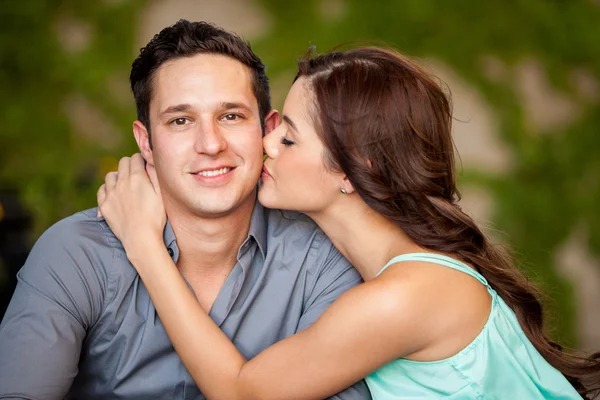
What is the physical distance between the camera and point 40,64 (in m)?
4.09

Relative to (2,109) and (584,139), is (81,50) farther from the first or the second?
(584,139)

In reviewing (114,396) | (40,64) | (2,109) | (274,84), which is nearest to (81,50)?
(40,64)

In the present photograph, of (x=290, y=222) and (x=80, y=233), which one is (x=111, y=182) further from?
(x=290, y=222)

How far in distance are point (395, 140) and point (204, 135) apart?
54cm

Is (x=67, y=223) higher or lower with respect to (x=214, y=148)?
lower

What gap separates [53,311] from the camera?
181 centimetres

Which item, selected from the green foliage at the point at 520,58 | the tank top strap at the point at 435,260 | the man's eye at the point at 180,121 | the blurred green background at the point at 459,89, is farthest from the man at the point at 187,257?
the green foliage at the point at 520,58

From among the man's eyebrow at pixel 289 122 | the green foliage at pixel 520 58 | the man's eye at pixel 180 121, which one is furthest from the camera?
the green foliage at pixel 520 58

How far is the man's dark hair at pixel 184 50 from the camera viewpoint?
213 centimetres

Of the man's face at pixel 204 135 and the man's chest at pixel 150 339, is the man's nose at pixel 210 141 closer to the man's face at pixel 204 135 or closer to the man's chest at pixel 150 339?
the man's face at pixel 204 135

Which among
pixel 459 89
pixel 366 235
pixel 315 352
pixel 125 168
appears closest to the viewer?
pixel 315 352

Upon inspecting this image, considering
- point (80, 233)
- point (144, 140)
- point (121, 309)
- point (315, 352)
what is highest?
point (144, 140)

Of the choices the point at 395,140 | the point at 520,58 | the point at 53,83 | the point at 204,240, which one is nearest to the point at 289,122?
the point at 395,140

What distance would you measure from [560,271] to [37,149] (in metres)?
3.24
